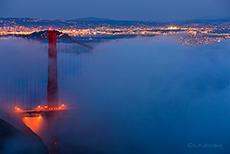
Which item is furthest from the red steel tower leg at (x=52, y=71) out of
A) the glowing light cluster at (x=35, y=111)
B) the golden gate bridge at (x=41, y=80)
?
the glowing light cluster at (x=35, y=111)

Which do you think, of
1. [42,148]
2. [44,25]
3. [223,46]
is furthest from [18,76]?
[223,46]

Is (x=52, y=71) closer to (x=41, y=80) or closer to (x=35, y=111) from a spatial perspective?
(x=35, y=111)

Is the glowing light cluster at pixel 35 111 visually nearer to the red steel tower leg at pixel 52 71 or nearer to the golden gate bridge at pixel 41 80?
the golden gate bridge at pixel 41 80

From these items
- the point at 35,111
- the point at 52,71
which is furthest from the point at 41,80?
the point at 52,71

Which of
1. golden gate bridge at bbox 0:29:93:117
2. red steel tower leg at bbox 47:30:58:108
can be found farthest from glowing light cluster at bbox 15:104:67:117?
red steel tower leg at bbox 47:30:58:108

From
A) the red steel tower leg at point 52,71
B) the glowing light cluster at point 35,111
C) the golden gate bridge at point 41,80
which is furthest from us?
the golden gate bridge at point 41,80

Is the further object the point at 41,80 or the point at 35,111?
the point at 41,80

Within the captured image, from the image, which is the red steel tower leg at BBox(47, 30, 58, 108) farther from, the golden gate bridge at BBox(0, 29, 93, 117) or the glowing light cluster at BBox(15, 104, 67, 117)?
the glowing light cluster at BBox(15, 104, 67, 117)
